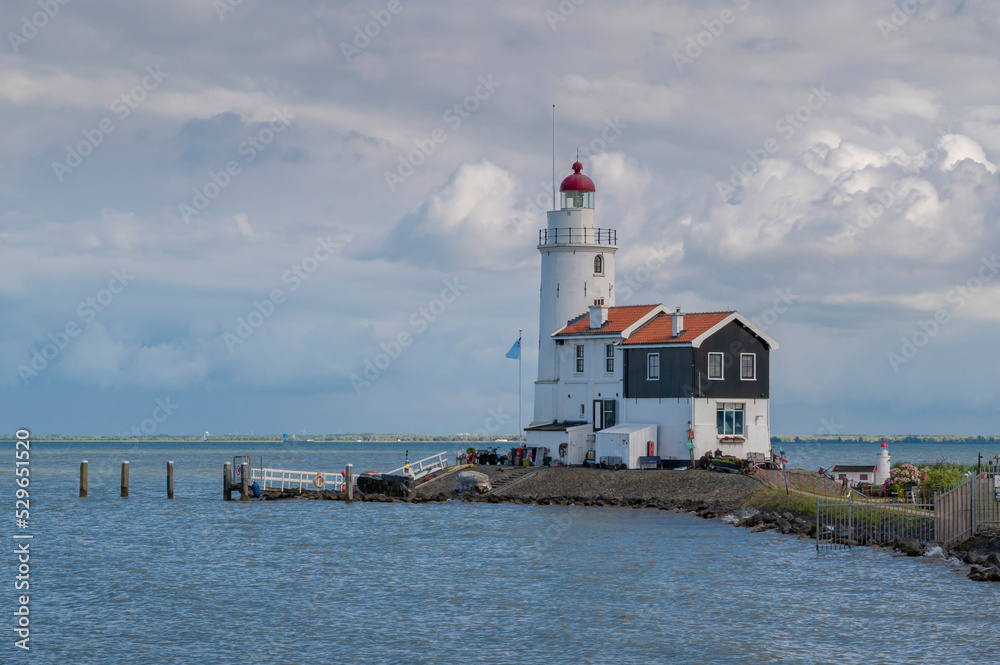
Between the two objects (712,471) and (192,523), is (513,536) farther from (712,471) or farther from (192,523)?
(192,523)

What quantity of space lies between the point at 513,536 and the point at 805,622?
1700 centimetres

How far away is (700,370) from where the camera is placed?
168ft

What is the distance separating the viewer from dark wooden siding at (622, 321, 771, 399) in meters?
51.2

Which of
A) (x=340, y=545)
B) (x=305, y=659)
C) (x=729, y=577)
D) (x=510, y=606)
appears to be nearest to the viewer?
(x=305, y=659)

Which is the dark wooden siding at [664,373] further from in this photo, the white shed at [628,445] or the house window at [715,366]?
the white shed at [628,445]

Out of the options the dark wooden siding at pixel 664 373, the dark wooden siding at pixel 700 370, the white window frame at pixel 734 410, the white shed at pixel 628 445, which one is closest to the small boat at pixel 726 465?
the white window frame at pixel 734 410

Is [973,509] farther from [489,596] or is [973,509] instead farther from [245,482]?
[245,482]

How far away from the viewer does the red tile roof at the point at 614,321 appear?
55.2 metres

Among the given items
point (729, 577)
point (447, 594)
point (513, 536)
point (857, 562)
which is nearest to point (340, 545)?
point (513, 536)

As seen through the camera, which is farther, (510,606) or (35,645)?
(510,606)

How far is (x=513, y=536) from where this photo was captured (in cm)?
4134

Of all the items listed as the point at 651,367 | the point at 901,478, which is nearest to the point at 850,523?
the point at 901,478

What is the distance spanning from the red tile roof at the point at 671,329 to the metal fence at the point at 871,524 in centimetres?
1402

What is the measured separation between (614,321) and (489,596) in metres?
28.3
